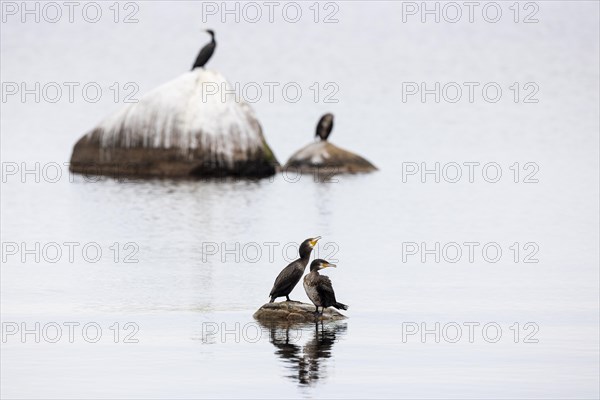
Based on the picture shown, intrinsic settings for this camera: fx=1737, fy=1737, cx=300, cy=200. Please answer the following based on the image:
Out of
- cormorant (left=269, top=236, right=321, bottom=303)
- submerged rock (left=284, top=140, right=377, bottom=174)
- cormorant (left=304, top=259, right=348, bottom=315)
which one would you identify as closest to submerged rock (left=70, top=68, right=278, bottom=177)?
submerged rock (left=284, top=140, right=377, bottom=174)

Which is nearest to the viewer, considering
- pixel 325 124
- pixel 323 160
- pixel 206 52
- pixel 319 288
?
pixel 319 288

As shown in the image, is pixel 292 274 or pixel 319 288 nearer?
pixel 319 288

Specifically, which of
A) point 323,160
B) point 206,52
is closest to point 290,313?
point 206,52

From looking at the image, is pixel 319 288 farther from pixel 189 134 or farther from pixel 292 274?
pixel 189 134

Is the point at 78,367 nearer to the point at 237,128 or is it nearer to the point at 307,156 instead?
the point at 237,128

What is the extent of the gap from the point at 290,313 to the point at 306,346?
1805 mm

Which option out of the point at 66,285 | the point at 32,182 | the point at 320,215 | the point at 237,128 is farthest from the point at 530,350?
the point at 32,182

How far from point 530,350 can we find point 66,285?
9.06m

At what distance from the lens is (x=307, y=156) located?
181 ft

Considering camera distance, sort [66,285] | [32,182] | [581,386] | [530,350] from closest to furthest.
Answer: [581,386] < [530,350] < [66,285] < [32,182]

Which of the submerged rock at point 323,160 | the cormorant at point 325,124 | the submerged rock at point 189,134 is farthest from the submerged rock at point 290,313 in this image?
the cormorant at point 325,124

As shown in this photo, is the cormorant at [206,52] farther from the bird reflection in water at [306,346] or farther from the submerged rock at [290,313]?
the bird reflection in water at [306,346]

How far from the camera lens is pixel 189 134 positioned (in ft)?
169

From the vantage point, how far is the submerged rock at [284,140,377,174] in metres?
54.8
